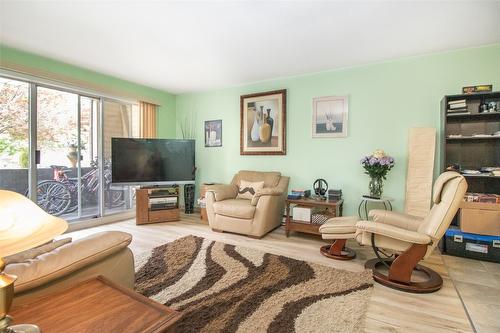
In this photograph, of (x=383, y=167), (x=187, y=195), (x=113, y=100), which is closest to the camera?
(x=383, y=167)

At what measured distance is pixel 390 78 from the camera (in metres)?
3.20

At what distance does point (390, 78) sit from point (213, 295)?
337cm

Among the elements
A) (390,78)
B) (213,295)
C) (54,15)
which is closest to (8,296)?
(213,295)

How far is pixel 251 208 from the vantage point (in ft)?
10.5

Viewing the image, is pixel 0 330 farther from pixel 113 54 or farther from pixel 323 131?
pixel 323 131

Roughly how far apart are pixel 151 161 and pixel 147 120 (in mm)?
931

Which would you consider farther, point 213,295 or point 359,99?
point 359,99

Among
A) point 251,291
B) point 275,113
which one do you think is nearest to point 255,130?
point 275,113

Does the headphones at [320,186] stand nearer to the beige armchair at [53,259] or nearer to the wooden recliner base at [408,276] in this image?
the wooden recliner base at [408,276]

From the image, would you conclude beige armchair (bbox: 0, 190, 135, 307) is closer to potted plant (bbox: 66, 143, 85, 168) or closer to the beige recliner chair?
the beige recliner chair

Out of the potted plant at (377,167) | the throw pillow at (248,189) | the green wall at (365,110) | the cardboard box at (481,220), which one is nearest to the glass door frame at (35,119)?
the green wall at (365,110)

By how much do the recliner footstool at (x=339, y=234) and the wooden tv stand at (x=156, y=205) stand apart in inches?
100

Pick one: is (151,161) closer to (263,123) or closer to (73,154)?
(73,154)

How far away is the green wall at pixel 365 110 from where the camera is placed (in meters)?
2.91
